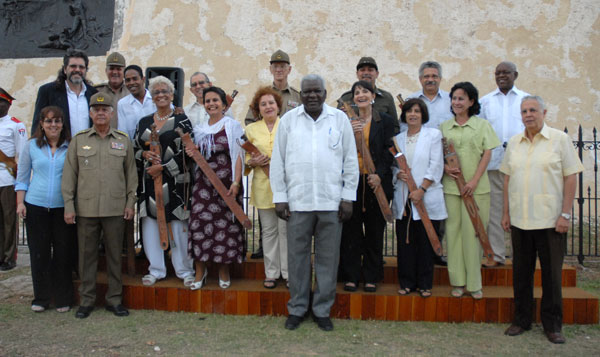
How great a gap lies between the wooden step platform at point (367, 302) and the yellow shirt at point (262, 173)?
2.40ft

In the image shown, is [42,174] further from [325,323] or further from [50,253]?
[325,323]

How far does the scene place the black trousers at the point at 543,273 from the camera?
12.0 ft

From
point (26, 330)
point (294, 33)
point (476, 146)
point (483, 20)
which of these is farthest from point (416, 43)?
point (26, 330)

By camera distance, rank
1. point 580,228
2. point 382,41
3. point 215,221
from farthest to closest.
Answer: point 382,41
point 580,228
point 215,221

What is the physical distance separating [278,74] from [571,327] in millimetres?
3396

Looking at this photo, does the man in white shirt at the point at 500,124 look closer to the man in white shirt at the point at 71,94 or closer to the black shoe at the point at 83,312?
the black shoe at the point at 83,312

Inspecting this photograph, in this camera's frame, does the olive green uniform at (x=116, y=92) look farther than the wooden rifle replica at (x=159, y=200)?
Yes

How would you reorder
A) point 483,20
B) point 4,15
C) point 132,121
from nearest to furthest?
point 132,121 < point 483,20 < point 4,15

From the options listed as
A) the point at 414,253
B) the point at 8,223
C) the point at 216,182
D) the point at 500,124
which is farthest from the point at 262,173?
the point at 8,223

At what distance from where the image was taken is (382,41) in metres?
9.15

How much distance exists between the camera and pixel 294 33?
30.6 ft

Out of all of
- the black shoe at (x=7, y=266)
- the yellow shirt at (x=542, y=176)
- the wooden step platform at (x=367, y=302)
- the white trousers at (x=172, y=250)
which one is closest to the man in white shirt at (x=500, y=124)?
the wooden step platform at (x=367, y=302)

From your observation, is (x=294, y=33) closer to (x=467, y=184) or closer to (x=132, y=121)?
(x=132, y=121)

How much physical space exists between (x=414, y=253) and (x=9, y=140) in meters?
4.60
